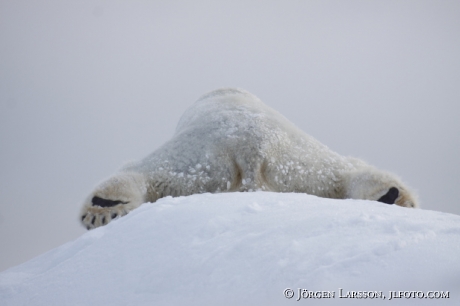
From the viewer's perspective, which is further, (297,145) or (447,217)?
(297,145)

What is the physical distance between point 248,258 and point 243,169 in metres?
2.07

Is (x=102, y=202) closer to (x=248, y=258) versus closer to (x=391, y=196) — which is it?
(x=248, y=258)

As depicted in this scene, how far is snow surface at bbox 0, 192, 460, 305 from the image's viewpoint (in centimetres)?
157

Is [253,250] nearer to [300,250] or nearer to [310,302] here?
[300,250]

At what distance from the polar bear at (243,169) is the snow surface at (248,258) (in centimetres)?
134

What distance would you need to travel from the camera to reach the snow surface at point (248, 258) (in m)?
1.57

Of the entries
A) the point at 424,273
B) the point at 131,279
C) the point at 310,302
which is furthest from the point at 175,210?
the point at 424,273

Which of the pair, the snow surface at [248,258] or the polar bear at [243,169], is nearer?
the snow surface at [248,258]

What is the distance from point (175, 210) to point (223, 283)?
2.49 ft

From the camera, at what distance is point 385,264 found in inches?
63.5

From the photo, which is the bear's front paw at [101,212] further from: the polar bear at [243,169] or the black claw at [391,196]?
the black claw at [391,196]

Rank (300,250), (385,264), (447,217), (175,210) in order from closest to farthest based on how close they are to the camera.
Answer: (385,264), (300,250), (447,217), (175,210)

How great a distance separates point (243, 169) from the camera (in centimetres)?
384

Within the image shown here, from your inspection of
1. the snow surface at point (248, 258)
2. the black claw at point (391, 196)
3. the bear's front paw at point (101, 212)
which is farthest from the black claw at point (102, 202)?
the black claw at point (391, 196)
